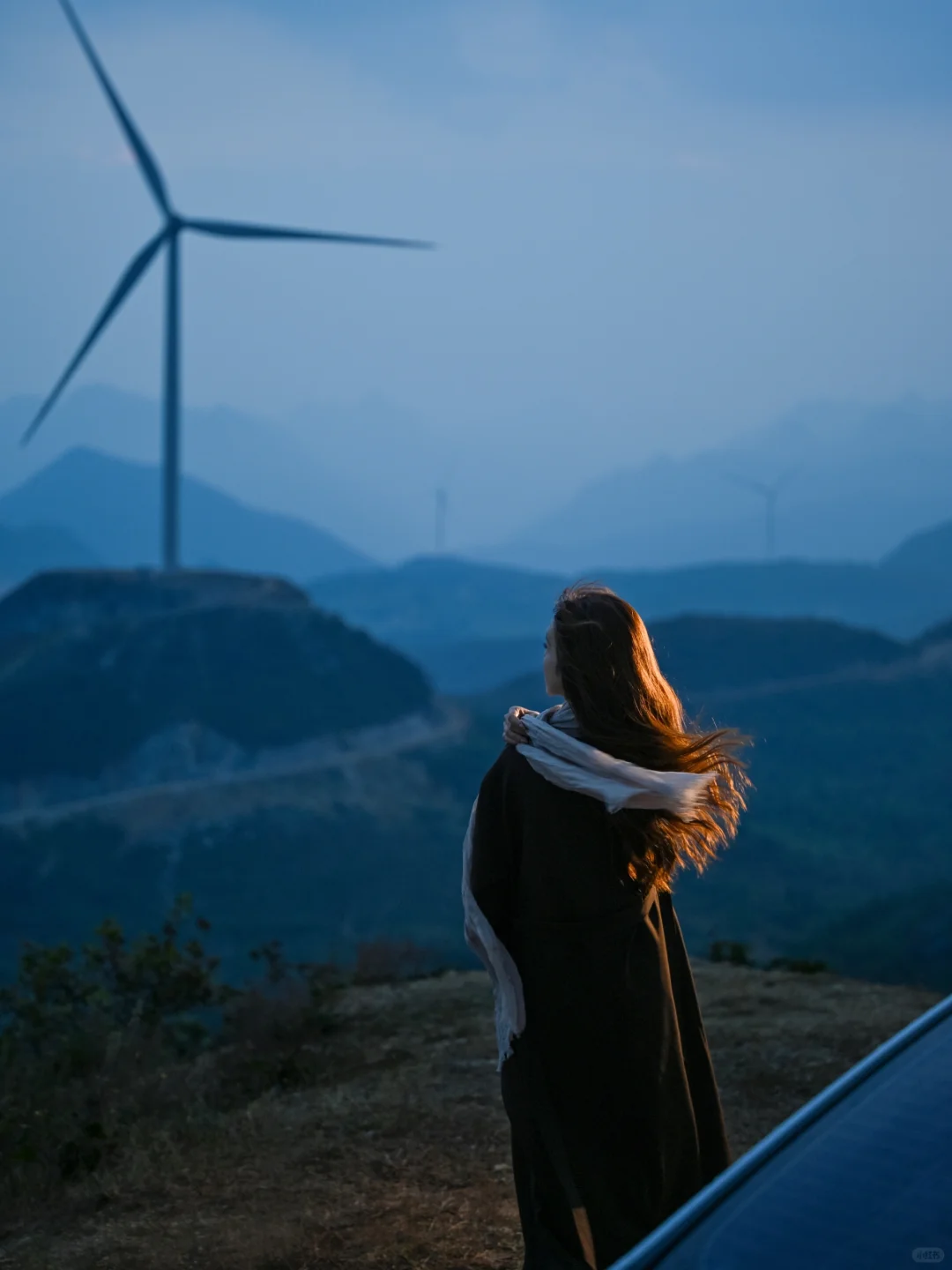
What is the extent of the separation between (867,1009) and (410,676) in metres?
36.2

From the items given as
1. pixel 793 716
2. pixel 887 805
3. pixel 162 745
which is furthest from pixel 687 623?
pixel 162 745

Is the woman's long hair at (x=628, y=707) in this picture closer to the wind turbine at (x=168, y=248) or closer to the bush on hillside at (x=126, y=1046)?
the bush on hillside at (x=126, y=1046)

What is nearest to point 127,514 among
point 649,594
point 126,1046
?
point 649,594

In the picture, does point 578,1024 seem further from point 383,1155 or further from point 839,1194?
point 383,1155

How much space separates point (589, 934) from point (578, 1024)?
194 millimetres

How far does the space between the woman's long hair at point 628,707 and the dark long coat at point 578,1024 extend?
7 centimetres

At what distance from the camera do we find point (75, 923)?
2880cm

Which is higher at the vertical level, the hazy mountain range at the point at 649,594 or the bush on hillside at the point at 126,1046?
the bush on hillside at the point at 126,1046

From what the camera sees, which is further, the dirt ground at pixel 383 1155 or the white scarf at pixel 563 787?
the dirt ground at pixel 383 1155

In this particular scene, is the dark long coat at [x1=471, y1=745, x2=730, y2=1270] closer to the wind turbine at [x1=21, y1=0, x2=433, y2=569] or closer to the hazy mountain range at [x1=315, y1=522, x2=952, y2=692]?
the wind turbine at [x1=21, y1=0, x2=433, y2=569]

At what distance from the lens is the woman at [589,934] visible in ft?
9.04

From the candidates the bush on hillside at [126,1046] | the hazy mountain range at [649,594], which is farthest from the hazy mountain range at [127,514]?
the bush on hillside at [126,1046]

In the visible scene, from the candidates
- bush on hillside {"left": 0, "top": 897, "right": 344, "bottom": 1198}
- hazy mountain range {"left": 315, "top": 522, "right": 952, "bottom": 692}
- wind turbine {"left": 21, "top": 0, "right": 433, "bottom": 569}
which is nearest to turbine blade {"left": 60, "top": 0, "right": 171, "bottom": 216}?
wind turbine {"left": 21, "top": 0, "right": 433, "bottom": 569}

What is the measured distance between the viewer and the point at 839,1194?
5.42 feet
